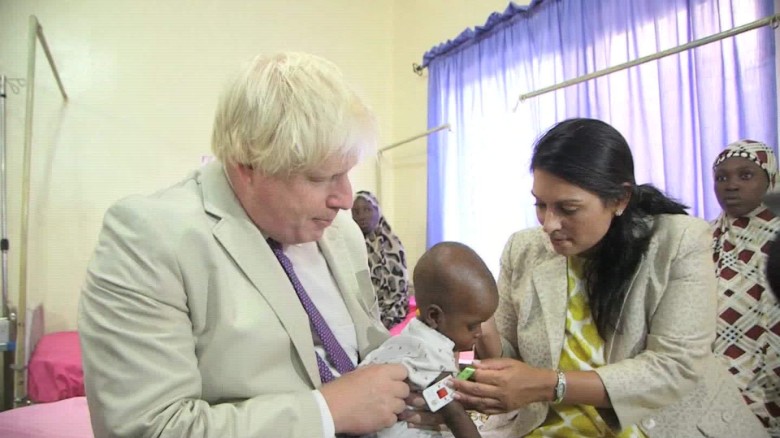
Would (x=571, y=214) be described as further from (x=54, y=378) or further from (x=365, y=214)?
(x=54, y=378)

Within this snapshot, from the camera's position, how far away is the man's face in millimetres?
880

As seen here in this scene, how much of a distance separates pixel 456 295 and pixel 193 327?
0.59 m

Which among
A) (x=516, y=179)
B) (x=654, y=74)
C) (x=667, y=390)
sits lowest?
(x=667, y=390)

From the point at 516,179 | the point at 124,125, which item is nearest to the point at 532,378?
the point at 516,179

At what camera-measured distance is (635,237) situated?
125cm

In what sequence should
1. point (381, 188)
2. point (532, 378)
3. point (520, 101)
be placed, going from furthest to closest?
point (381, 188)
point (520, 101)
point (532, 378)

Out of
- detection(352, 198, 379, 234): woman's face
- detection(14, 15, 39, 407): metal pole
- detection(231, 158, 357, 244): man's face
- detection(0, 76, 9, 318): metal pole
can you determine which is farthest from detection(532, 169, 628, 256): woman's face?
detection(0, 76, 9, 318): metal pole

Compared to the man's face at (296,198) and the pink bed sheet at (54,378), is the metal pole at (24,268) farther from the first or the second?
the man's face at (296,198)

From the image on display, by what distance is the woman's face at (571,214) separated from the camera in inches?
47.5

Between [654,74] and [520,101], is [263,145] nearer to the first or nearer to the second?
[654,74]

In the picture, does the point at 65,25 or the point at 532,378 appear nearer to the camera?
the point at 532,378

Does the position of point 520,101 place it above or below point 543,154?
above

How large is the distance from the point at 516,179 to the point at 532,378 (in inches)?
91.3

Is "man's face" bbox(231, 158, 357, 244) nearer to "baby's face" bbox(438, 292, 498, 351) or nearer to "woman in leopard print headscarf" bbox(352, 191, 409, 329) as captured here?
"baby's face" bbox(438, 292, 498, 351)
